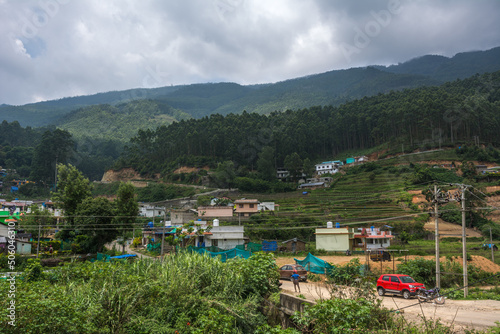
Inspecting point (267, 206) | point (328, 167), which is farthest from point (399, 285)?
point (328, 167)

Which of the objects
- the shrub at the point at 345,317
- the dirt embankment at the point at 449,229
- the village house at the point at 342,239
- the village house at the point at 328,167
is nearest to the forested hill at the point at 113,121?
the village house at the point at 328,167

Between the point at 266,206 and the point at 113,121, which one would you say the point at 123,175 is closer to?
the point at 266,206

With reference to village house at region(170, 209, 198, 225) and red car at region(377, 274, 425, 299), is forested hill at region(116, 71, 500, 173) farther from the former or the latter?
red car at region(377, 274, 425, 299)

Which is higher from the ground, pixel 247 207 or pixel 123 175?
pixel 123 175

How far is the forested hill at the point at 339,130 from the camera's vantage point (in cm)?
6444

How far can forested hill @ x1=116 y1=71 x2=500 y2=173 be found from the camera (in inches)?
2537

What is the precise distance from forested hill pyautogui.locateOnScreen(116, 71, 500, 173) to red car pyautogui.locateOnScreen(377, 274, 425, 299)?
5625 cm

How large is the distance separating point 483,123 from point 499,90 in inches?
990

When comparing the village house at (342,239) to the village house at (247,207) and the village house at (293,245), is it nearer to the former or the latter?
the village house at (293,245)

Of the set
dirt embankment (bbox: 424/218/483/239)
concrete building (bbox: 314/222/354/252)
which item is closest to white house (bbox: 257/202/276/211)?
concrete building (bbox: 314/222/354/252)

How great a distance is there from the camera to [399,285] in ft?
46.6

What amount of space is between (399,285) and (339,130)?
222ft

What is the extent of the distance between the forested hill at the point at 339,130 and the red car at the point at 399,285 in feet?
185

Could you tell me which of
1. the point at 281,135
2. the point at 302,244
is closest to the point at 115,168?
the point at 281,135
